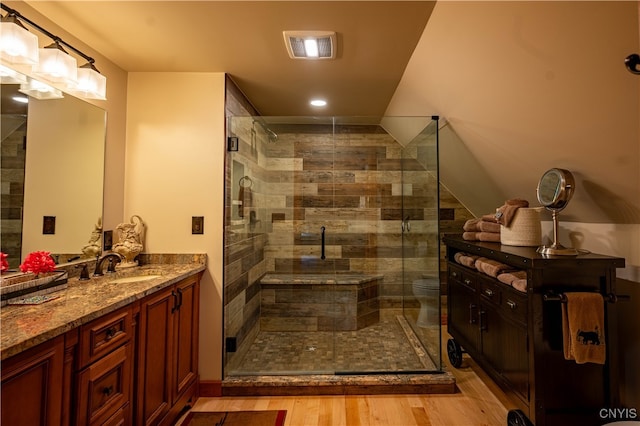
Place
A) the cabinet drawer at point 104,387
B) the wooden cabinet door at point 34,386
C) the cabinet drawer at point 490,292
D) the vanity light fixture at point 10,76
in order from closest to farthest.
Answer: the wooden cabinet door at point 34,386, the cabinet drawer at point 104,387, the vanity light fixture at point 10,76, the cabinet drawer at point 490,292

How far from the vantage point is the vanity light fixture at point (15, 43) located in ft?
4.48

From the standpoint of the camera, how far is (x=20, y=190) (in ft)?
5.02

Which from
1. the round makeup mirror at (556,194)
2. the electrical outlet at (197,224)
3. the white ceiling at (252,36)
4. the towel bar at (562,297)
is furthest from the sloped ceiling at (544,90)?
the electrical outlet at (197,224)

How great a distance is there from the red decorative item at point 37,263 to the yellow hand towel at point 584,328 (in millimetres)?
Result: 2590

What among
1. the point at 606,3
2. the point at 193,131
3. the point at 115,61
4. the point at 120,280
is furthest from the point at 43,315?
the point at 606,3

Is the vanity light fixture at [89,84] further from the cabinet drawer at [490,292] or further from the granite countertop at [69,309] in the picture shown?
the cabinet drawer at [490,292]

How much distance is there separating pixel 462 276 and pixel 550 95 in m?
1.45

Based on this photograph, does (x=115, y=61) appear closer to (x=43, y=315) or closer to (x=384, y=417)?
(x=43, y=315)

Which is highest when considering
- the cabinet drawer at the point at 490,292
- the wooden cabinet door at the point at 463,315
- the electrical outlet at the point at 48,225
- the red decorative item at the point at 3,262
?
the electrical outlet at the point at 48,225

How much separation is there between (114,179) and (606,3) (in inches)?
113

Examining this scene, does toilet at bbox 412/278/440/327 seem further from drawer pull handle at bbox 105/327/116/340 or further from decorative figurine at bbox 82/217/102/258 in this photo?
decorative figurine at bbox 82/217/102/258

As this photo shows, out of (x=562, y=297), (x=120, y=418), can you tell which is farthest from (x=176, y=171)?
(x=562, y=297)

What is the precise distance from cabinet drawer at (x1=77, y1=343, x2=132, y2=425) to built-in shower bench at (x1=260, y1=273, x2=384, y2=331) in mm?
1972

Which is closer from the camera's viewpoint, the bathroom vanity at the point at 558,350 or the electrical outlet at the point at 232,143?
the bathroom vanity at the point at 558,350
